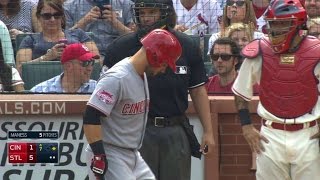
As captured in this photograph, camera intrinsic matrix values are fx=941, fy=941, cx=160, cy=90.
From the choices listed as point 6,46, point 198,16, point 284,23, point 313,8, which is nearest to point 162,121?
point 284,23

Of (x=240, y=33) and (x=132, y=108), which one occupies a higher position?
(x=132, y=108)

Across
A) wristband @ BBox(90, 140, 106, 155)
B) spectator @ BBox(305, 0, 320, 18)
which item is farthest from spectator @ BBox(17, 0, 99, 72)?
wristband @ BBox(90, 140, 106, 155)

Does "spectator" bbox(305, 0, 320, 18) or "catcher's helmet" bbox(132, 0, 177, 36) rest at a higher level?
"catcher's helmet" bbox(132, 0, 177, 36)

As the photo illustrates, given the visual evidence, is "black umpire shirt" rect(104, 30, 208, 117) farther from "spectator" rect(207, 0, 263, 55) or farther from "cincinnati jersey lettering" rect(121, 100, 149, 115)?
"spectator" rect(207, 0, 263, 55)

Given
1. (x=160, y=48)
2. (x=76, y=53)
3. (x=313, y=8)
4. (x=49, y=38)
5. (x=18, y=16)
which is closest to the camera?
(x=160, y=48)

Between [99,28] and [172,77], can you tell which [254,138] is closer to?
[172,77]

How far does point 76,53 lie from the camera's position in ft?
26.9

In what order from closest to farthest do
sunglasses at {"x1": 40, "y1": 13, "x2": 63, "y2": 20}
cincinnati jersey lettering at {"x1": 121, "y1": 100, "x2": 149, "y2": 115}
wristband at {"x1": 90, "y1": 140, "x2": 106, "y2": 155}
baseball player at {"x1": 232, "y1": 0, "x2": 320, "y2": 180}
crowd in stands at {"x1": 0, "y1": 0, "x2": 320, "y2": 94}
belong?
1. wristband at {"x1": 90, "y1": 140, "x2": 106, "y2": 155}
2. cincinnati jersey lettering at {"x1": 121, "y1": 100, "x2": 149, "y2": 115}
3. baseball player at {"x1": 232, "y1": 0, "x2": 320, "y2": 180}
4. crowd in stands at {"x1": 0, "y1": 0, "x2": 320, "y2": 94}
5. sunglasses at {"x1": 40, "y1": 13, "x2": 63, "y2": 20}

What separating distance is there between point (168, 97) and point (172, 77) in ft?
0.49

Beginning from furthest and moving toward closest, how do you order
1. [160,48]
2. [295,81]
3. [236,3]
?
[236,3] < [295,81] < [160,48]

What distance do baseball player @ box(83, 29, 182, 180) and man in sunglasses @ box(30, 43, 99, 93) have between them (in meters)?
2.19

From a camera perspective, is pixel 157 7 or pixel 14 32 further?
pixel 14 32

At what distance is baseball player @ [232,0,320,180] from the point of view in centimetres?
651
